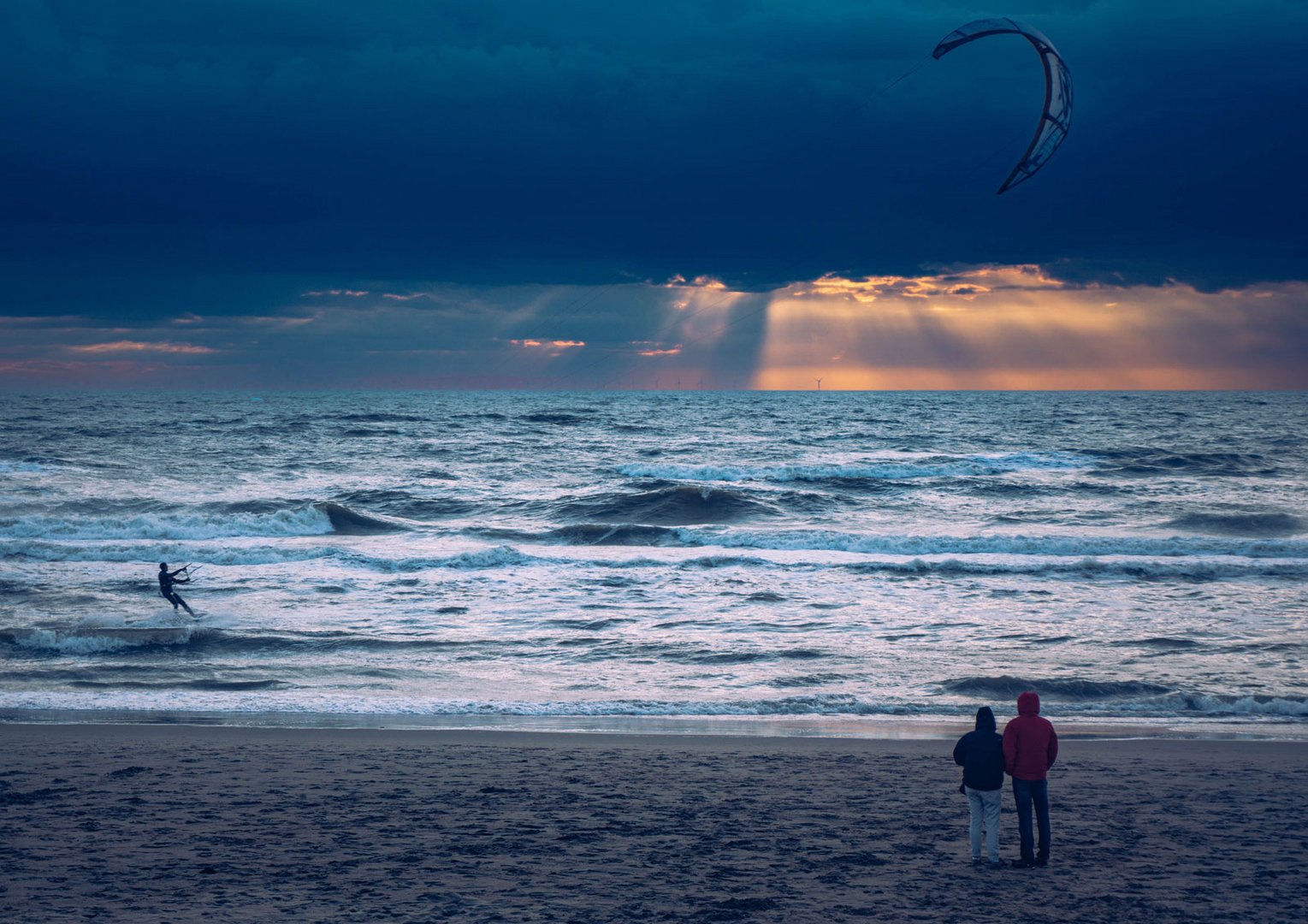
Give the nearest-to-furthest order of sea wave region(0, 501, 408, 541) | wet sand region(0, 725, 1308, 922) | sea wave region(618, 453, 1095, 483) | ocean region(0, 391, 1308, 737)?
1. wet sand region(0, 725, 1308, 922)
2. ocean region(0, 391, 1308, 737)
3. sea wave region(0, 501, 408, 541)
4. sea wave region(618, 453, 1095, 483)

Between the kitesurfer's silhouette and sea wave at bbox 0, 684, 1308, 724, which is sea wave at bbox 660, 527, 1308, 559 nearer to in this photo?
sea wave at bbox 0, 684, 1308, 724

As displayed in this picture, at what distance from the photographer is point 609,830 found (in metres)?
7.86

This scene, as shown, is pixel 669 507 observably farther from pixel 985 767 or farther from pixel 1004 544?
pixel 985 767

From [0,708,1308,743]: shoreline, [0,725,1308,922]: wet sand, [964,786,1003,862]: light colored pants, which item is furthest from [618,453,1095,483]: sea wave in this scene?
[964,786,1003,862]: light colored pants

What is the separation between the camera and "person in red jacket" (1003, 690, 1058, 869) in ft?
22.6

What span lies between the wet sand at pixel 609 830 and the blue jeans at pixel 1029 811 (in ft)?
0.55

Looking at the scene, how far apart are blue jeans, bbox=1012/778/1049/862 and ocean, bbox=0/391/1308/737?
421cm

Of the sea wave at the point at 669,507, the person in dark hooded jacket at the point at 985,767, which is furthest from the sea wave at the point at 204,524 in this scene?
the person in dark hooded jacket at the point at 985,767

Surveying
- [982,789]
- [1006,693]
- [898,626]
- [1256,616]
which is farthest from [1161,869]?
[1256,616]

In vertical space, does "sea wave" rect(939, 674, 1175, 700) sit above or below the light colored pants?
below

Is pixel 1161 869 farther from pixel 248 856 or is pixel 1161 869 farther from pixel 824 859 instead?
pixel 248 856

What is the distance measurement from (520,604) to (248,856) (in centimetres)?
1169

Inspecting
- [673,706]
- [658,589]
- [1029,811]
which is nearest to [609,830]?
[1029,811]

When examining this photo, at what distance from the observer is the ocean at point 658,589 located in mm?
12633
